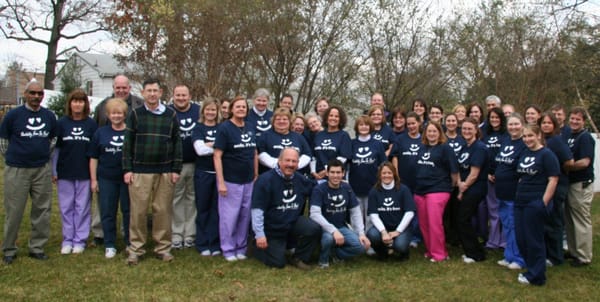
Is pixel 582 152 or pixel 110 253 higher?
pixel 582 152

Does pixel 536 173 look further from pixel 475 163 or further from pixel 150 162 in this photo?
pixel 150 162

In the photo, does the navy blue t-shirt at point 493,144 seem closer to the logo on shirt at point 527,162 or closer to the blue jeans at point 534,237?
the logo on shirt at point 527,162

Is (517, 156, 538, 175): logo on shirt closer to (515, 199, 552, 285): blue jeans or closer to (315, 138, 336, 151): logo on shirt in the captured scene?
(515, 199, 552, 285): blue jeans

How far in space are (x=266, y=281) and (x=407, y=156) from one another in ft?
8.42

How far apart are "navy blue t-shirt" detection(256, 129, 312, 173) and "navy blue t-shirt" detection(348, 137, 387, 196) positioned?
2.06 feet

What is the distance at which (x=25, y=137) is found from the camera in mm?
5531

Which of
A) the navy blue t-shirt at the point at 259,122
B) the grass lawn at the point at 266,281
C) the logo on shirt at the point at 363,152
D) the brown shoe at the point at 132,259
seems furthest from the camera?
the navy blue t-shirt at the point at 259,122

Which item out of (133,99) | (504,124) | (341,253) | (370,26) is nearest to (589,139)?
(504,124)

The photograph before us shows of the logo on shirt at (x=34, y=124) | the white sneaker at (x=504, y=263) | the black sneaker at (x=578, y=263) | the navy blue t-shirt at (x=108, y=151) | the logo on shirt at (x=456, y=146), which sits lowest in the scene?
the white sneaker at (x=504, y=263)

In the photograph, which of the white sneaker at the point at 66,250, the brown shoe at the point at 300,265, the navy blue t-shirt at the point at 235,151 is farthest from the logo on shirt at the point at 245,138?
the white sneaker at the point at 66,250

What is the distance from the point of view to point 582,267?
5.80 meters

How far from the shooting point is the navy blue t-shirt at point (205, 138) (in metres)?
6.06

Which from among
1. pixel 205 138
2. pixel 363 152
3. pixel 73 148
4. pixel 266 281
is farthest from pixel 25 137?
pixel 363 152

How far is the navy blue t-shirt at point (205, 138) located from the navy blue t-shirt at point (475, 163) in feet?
10.0
